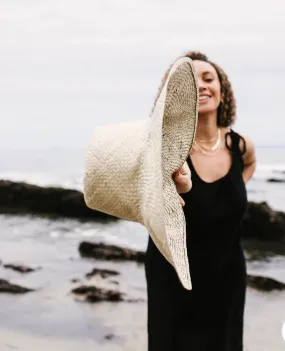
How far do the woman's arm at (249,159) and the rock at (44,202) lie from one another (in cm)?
700

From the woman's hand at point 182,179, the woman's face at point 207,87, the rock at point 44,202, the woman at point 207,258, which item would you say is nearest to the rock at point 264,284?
the woman at point 207,258

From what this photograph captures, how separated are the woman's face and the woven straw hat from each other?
0.66m

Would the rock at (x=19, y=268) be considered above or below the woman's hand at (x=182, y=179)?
below

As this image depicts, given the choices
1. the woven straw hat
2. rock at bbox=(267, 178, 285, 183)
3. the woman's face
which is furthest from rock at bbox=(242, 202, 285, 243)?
rock at bbox=(267, 178, 285, 183)

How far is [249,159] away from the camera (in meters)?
2.37

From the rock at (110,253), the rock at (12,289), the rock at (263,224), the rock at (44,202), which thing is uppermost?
the rock at (12,289)

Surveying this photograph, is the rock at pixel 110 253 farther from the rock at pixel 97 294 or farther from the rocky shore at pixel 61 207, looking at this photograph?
the rocky shore at pixel 61 207

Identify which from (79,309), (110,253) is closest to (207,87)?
(79,309)

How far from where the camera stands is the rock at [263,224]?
7732 millimetres

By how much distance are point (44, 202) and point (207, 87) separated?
8.11 m

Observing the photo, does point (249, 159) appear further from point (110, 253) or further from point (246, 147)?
point (110, 253)

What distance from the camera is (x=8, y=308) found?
441 centimetres

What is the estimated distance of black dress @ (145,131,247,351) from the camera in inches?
79.4

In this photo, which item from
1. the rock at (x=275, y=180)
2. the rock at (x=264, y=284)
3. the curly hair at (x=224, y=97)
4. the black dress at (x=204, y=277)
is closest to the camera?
the black dress at (x=204, y=277)
